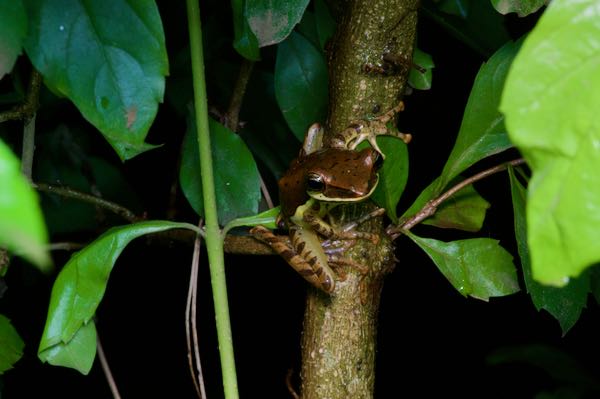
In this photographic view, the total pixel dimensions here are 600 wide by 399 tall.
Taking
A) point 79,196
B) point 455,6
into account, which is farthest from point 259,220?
point 455,6

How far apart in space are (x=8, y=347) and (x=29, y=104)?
0.39 m

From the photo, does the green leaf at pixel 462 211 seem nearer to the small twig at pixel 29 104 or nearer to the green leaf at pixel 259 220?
the green leaf at pixel 259 220

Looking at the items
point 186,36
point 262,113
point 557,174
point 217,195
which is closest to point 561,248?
point 557,174

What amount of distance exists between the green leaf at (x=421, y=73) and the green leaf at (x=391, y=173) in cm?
17

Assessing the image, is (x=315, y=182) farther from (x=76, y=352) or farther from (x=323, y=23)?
(x=76, y=352)

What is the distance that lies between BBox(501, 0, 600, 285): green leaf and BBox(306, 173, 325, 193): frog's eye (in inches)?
32.4

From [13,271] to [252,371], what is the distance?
26.3 inches

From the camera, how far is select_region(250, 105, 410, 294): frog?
115 centimetres

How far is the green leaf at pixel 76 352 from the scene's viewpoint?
3.63 ft

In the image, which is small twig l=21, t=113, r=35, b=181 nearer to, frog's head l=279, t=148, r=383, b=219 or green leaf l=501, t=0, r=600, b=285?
frog's head l=279, t=148, r=383, b=219

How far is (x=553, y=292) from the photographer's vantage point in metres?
1.08

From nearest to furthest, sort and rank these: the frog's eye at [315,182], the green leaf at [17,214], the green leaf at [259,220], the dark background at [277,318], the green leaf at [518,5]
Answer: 1. the green leaf at [17,214]
2. the green leaf at [518,5]
3. the green leaf at [259,220]
4. the frog's eye at [315,182]
5. the dark background at [277,318]

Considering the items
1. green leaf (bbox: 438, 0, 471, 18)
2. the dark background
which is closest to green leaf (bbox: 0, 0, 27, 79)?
green leaf (bbox: 438, 0, 471, 18)

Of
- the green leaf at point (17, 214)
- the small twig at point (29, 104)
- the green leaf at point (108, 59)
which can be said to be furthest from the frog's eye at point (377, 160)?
the green leaf at point (17, 214)
